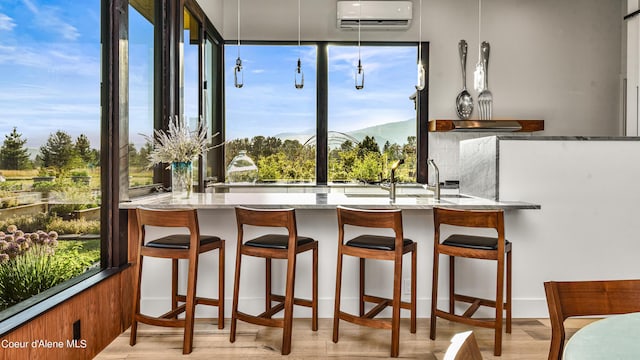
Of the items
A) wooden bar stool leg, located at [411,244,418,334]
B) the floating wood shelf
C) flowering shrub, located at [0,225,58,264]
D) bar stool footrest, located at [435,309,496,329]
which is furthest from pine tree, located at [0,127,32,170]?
the floating wood shelf

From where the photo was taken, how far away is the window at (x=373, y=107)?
589 centimetres

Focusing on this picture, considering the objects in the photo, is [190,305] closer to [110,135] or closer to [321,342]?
[321,342]

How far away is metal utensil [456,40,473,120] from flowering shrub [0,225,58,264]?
4619mm

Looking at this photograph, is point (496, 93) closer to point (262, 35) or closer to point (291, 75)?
point (291, 75)

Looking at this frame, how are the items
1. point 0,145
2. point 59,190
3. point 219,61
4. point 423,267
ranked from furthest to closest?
1. point 219,61
2. point 423,267
3. point 59,190
4. point 0,145

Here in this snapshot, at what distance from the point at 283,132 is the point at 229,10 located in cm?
161

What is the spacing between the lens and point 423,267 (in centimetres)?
358

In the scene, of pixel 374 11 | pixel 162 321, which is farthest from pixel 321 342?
pixel 374 11

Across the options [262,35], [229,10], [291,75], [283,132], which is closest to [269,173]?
[283,132]

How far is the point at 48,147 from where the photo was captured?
2455 mm

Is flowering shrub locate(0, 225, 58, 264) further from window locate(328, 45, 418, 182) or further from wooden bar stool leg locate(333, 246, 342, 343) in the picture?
window locate(328, 45, 418, 182)

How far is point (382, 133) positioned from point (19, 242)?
4.37m

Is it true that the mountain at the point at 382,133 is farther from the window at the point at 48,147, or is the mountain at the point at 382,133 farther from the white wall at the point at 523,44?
the window at the point at 48,147

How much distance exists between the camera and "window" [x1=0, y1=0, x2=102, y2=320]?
6.92 ft
